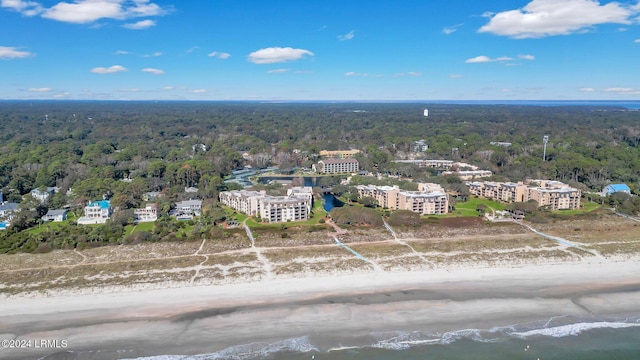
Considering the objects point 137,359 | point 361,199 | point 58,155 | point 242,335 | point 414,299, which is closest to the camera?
point 137,359

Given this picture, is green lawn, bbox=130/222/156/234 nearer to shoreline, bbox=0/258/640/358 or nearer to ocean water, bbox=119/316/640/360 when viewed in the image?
shoreline, bbox=0/258/640/358

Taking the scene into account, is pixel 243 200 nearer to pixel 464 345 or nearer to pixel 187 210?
pixel 187 210

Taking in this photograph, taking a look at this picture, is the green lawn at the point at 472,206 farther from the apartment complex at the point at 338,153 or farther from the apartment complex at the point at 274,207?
the apartment complex at the point at 338,153

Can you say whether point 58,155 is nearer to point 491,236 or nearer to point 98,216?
point 98,216

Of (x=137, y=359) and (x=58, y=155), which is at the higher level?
(x=58, y=155)

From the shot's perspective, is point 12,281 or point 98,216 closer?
point 12,281

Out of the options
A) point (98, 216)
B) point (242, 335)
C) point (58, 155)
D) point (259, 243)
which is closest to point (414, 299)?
point (242, 335)

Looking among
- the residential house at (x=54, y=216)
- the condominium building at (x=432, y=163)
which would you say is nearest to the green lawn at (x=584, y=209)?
the condominium building at (x=432, y=163)
